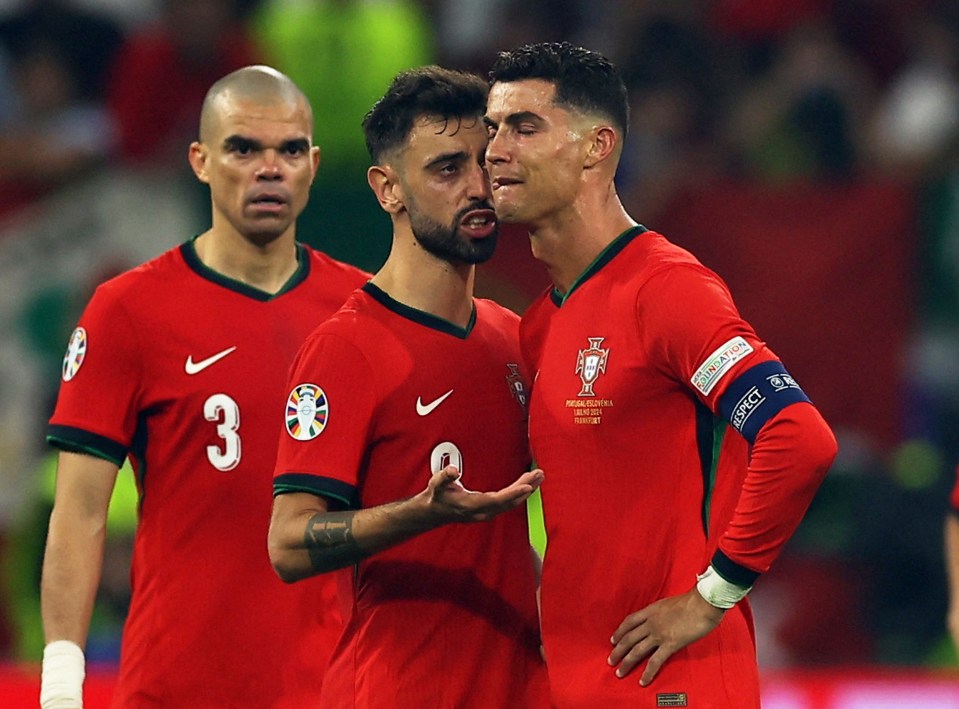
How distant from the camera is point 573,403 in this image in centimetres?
448

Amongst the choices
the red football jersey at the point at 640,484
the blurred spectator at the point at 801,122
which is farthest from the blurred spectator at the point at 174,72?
the red football jersey at the point at 640,484

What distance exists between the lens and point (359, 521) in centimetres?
439

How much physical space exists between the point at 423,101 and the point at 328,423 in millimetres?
963

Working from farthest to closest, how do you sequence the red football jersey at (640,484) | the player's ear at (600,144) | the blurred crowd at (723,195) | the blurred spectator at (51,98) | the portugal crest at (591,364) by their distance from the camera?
the blurred spectator at (51,98), the blurred crowd at (723,195), the player's ear at (600,144), the portugal crest at (591,364), the red football jersey at (640,484)

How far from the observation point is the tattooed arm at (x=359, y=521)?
412 centimetres

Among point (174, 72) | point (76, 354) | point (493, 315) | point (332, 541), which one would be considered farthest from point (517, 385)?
point (174, 72)

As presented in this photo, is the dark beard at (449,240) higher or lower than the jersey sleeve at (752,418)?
higher

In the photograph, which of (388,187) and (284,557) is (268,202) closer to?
(388,187)

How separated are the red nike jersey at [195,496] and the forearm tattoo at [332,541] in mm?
821

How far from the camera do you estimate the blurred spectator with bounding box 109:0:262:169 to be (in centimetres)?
962

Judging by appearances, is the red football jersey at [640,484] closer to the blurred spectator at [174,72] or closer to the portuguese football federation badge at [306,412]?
the portuguese football federation badge at [306,412]

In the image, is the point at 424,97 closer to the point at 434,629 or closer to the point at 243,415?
the point at 243,415

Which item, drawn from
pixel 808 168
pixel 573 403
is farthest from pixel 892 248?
pixel 573 403

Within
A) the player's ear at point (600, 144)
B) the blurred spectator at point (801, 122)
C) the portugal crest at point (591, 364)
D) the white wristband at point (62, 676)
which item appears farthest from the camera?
the blurred spectator at point (801, 122)
